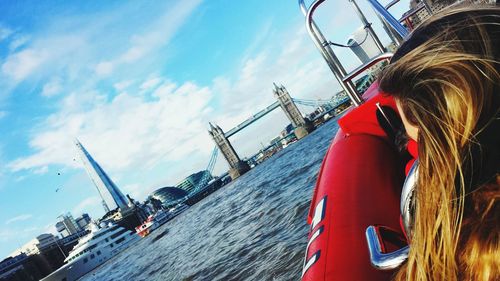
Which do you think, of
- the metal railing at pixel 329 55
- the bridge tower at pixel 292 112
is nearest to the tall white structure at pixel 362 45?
the metal railing at pixel 329 55

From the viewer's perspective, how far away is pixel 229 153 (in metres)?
85.6

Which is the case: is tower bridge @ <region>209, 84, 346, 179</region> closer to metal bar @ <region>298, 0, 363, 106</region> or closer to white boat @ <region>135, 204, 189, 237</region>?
white boat @ <region>135, 204, 189, 237</region>

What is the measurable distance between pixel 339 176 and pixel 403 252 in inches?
61.4

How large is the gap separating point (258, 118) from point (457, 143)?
307 ft

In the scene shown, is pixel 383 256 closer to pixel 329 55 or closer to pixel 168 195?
pixel 329 55

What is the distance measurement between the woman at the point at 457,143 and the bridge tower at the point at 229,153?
7968 cm

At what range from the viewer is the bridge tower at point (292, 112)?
8300 centimetres

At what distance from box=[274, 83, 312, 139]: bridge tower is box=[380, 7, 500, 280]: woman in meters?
82.0

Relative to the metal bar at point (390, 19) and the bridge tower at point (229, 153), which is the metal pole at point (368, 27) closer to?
the metal bar at point (390, 19)

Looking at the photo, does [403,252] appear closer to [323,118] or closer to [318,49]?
[318,49]

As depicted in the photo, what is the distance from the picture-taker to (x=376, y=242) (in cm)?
117

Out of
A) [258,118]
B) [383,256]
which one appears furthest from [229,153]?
[383,256]

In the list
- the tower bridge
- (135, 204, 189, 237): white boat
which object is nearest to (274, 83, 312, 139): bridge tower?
the tower bridge

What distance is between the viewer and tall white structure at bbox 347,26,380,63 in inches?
135
